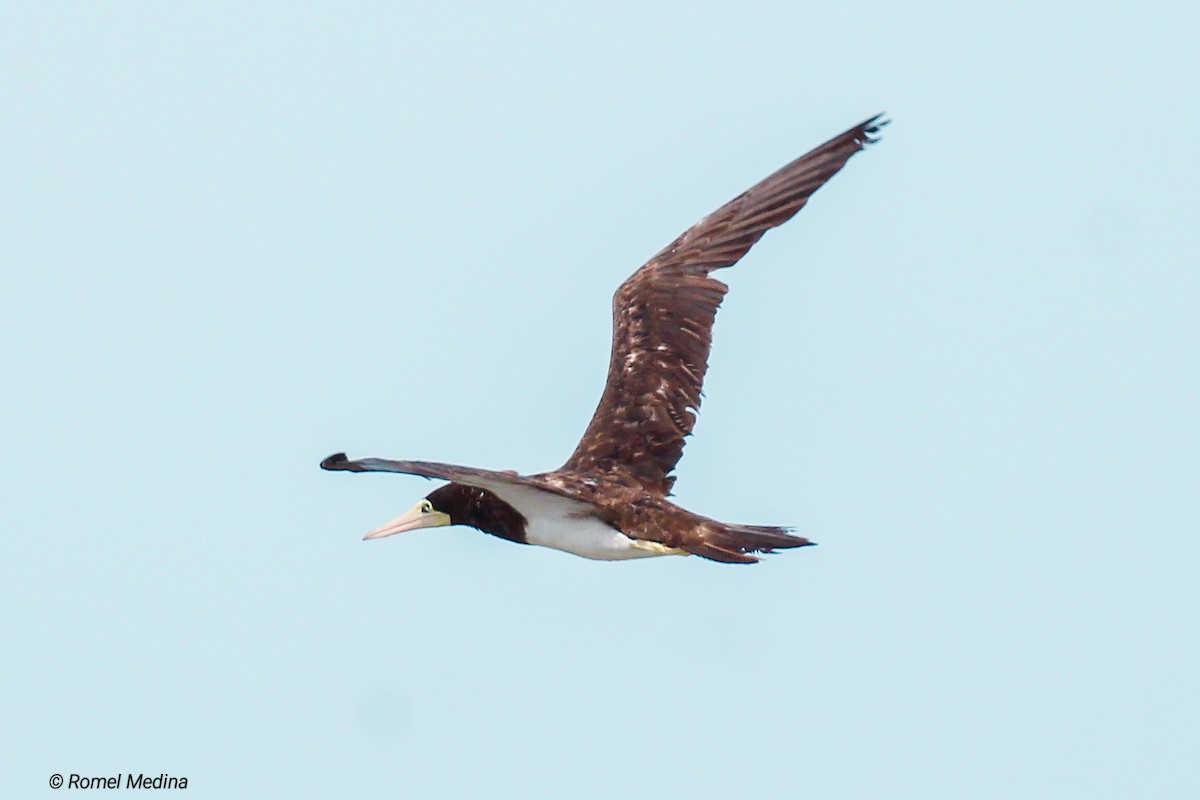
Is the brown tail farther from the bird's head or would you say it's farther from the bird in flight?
the bird's head

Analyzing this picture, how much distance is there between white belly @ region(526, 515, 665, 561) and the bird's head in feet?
1.91

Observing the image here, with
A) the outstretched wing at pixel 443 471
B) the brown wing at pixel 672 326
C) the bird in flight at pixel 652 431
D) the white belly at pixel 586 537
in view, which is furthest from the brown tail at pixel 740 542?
the brown wing at pixel 672 326

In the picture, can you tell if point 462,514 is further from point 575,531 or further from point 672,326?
point 672,326

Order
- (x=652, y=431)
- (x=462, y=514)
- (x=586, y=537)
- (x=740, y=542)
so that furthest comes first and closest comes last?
(x=652, y=431) < (x=462, y=514) < (x=586, y=537) < (x=740, y=542)

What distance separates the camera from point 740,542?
13102 mm

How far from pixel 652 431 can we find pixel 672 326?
2.87 feet

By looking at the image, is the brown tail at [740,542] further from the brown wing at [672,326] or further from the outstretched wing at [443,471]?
the brown wing at [672,326]

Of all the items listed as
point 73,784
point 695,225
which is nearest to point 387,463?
point 73,784

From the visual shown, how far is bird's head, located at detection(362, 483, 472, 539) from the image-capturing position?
46.1 feet

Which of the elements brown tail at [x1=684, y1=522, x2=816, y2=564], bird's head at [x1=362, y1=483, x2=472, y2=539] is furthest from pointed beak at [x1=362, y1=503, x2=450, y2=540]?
brown tail at [x1=684, y1=522, x2=816, y2=564]

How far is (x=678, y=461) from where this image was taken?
49.5ft

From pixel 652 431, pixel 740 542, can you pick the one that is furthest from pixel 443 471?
pixel 652 431

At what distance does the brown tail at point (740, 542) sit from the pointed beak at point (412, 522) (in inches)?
74.2

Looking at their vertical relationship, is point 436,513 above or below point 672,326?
below
